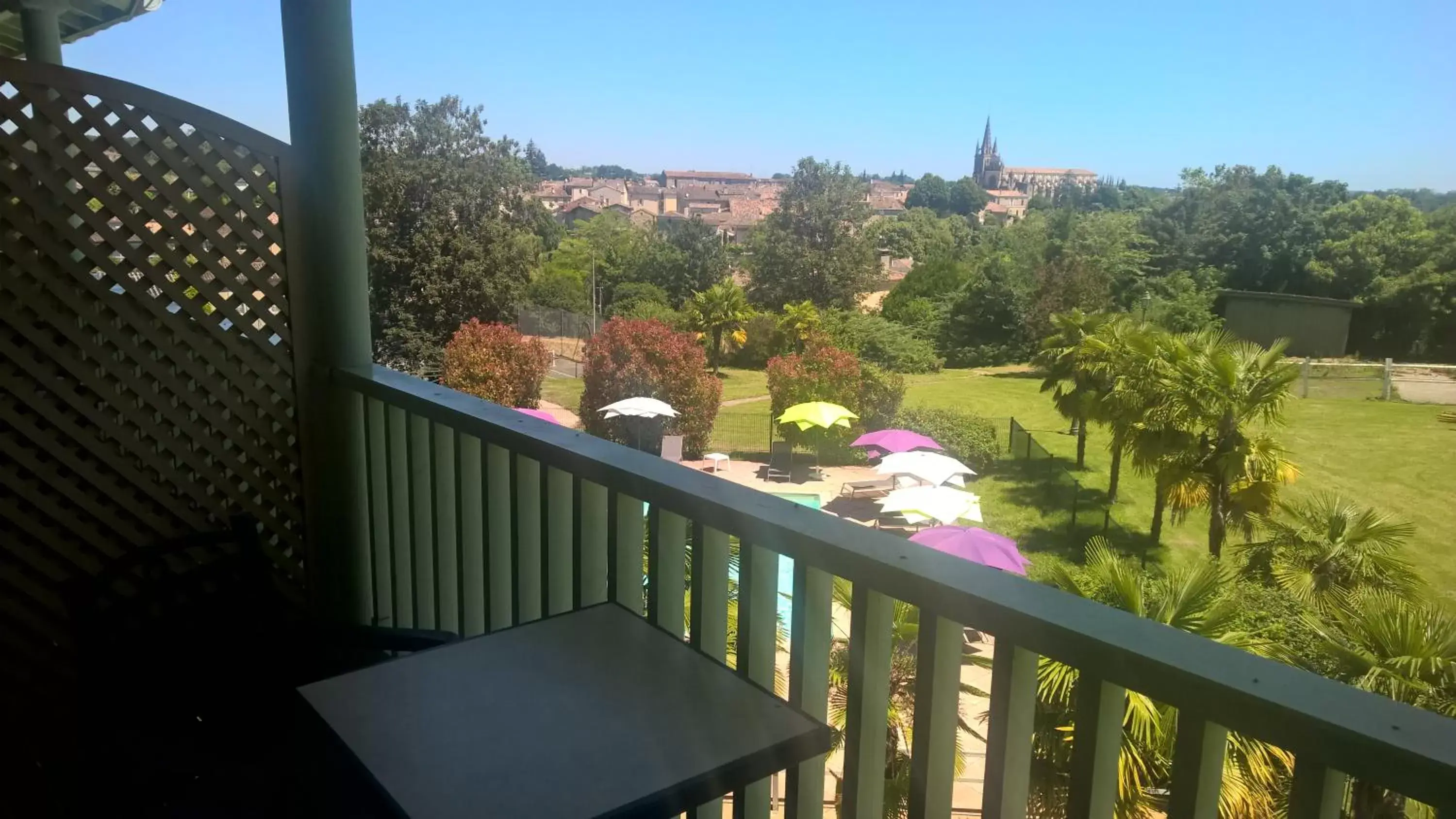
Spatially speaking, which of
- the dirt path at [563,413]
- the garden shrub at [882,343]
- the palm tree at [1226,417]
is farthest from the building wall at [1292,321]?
the dirt path at [563,413]

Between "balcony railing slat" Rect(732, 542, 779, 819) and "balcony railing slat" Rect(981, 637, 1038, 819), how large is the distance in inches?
10.7

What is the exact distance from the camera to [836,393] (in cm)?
1823

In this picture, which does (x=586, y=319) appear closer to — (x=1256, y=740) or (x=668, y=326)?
(x=668, y=326)

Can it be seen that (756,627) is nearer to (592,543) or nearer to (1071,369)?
(592,543)

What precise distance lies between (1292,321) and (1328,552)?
291cm

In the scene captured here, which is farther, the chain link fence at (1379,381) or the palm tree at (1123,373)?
the palm tree at (1123,373)

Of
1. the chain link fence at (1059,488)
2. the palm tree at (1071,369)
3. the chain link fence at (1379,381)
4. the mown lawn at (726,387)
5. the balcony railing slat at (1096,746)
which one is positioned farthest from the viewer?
the mown lawn at (726,387)

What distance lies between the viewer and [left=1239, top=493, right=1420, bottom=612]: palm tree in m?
9.82

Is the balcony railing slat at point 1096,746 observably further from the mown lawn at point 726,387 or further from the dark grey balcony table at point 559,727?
the mown lawn at point 726,387

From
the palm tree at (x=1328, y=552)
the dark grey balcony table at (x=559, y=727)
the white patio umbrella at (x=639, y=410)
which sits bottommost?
the palm tree at (x=1328, y=552)

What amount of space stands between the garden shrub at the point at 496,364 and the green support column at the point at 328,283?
1289 cm

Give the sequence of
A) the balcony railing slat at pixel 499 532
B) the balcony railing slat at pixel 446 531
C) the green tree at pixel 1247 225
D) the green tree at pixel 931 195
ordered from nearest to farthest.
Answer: the balcony railing slat at pixel 499 532 < the balcony railing slat at pixel 446 531 < the green tree at pixel 1247 225 < the green tree at pixel 931 195

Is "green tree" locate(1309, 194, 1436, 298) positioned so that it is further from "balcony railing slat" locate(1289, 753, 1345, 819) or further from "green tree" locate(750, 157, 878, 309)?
"green tree" locate(750, 157, 878, 309)

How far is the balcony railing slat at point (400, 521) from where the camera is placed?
179 cm
